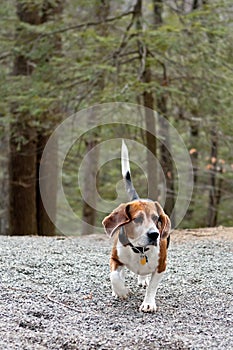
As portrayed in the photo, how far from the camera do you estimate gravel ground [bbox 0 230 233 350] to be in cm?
305

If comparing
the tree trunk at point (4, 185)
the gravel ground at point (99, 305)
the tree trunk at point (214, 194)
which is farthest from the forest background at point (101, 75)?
the gravel ground at point (99, 305)

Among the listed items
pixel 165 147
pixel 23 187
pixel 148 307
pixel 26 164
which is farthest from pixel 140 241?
pixel 165 147

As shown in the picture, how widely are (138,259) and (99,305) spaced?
397mm

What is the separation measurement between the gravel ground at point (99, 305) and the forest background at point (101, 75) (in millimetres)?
3418

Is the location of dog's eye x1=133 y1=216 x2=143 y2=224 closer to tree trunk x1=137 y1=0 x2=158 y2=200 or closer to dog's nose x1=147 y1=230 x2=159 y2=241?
dog's nose x1=147 y1=230 x2=159 y2=241

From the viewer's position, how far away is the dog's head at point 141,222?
11.7ft

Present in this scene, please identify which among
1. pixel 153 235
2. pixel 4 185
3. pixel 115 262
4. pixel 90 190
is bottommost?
pixel 4 185

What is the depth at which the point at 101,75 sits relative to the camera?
910 centimetres

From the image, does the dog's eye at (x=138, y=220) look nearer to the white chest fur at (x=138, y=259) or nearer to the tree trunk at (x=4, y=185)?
the white chest fur at (x=138, y=259)

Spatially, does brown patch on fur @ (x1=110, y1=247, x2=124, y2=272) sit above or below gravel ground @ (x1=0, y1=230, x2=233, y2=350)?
above

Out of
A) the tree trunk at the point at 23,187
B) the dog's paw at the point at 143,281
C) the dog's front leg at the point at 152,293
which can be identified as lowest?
the tree trunk at the point at 23,187

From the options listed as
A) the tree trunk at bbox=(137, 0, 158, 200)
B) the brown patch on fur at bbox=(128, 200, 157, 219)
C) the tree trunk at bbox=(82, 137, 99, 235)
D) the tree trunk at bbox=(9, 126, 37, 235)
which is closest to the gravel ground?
the brown patch on fur at bbox=(128, 200, 157, 219)

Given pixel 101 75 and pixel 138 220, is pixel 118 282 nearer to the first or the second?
pixel 138 220

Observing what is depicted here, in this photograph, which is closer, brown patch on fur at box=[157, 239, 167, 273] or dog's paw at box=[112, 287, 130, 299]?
brown patch on fur at box=[157, 239, 167, 273]
